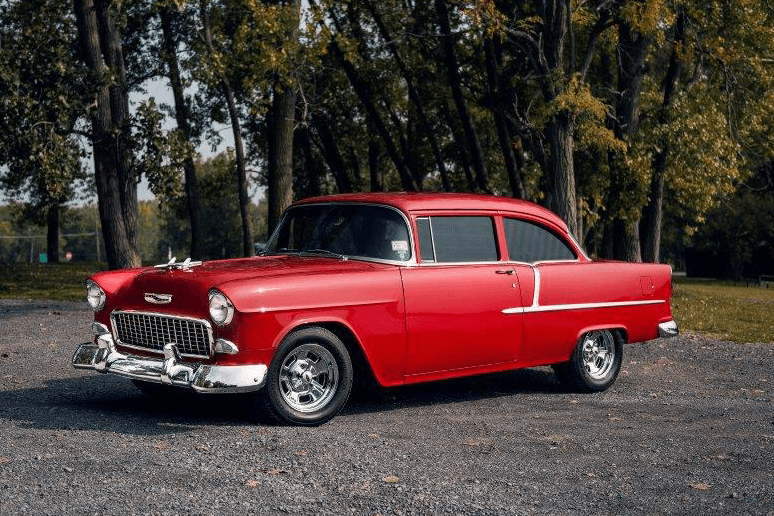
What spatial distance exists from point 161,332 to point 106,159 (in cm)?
1268

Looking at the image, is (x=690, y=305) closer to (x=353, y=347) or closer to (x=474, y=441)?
(x=353, y=347)

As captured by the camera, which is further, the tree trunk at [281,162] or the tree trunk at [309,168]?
the tree trunk at [309,168]

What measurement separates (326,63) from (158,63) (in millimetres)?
5492

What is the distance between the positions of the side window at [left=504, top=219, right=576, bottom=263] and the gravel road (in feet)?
4.18

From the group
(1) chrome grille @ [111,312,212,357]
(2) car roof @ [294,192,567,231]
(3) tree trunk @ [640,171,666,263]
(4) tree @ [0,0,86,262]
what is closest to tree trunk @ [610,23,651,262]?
(3) tree trunk @ [640,171,666,263]

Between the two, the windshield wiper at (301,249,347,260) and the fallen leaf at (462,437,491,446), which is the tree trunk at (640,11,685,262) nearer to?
the windshield wiper at (301,249,347,260)

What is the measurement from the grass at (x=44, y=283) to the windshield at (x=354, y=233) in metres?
12.4

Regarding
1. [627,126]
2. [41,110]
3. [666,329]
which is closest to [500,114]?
[627,126]

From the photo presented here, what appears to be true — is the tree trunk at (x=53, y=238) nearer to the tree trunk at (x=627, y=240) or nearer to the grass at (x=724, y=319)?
the tree trunk at (x=627, y=240)

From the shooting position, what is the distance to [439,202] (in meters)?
8.52

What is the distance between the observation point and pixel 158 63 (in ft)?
103

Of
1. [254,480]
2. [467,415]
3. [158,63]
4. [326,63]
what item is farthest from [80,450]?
[158,63]

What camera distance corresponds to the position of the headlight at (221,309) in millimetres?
7090

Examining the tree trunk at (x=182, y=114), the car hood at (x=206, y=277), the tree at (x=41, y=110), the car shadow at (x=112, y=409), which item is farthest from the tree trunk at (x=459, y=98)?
the car hood at (x=206, y=277)
